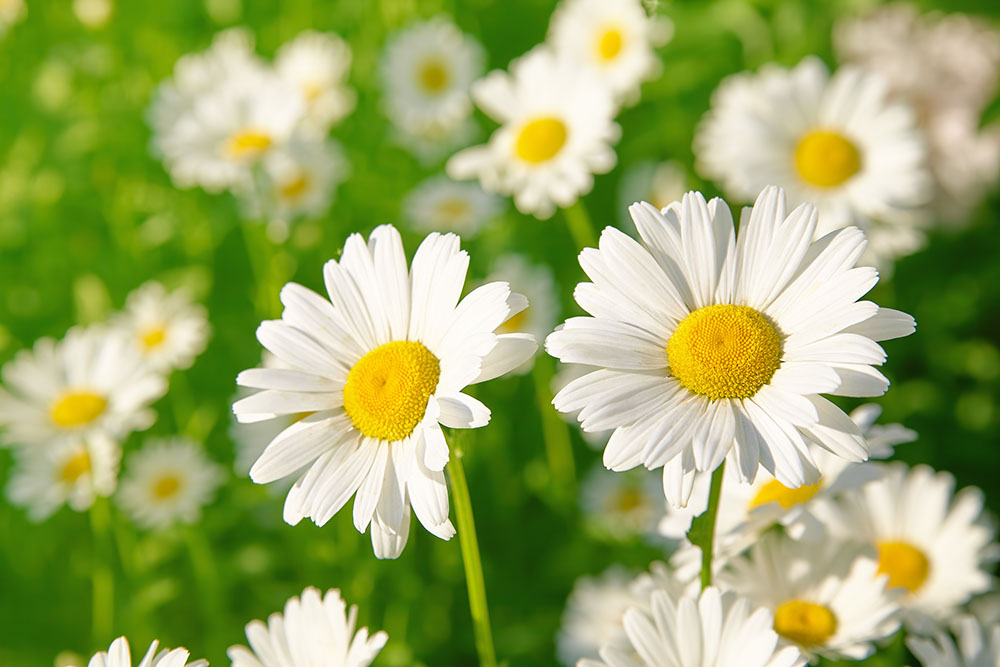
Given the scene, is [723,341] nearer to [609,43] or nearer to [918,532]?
[918,532]

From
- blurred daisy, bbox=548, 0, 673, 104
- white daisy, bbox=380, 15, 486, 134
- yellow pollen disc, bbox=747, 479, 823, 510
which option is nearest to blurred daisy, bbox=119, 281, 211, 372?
white daisy, bbox=380, 15, 486, 134

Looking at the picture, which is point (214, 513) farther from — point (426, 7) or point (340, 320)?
point (426, 7)

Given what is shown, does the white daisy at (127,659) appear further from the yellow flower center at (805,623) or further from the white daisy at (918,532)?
the white daisy at (918,532)

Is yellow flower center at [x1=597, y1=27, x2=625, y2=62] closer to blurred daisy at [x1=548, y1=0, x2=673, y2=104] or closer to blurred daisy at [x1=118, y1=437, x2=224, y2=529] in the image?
blurred daisy at [x1=548, y1=0, x2=673, y2=104]

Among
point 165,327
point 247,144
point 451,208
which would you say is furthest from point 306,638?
point 451,208

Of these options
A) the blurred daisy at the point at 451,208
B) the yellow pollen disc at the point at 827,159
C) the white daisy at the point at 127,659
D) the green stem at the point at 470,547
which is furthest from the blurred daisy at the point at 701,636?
the blurred daisy at the point at 451,208

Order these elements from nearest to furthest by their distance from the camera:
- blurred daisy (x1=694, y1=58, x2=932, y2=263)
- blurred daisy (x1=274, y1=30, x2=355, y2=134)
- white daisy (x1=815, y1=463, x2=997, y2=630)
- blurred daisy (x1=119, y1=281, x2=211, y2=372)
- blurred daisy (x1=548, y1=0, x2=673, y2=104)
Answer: white daisy (x1=815, y1=463, x2=997, y2=630), blurred daisy (x1=694, y1=58, x2=932, y2=263), blurred daisy (x1=119, y1=281, x2=211, y2=372), blurred daisy (x1=548, y1=0, x2=673, y2=104), blurred daisy (x1=274, y1=30, x2=355, y2=134)
